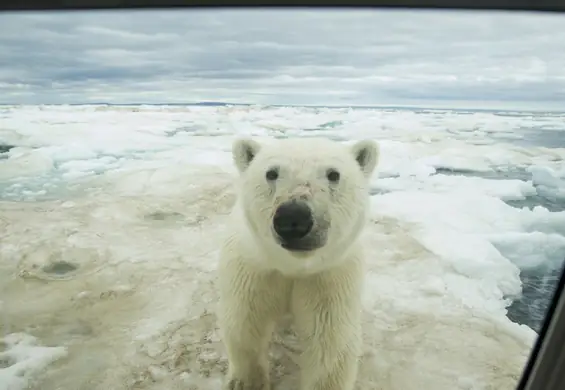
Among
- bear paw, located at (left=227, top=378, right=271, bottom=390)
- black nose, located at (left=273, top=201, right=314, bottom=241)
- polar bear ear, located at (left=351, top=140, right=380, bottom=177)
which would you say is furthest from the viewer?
bear paw, located at (left=227, top=378, right=271, bottom=390)

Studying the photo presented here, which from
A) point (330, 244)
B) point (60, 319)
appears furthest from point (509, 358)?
point (60, 319)

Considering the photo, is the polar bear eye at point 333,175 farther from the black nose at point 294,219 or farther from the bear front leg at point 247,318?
the bear front leg at point 247,318

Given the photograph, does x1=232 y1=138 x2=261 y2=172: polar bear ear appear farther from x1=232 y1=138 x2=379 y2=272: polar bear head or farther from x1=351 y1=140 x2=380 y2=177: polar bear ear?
x1=351 y1=140 x2=380 y2=177: polar bear ear

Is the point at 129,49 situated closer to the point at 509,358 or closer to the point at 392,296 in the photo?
the point at 392,296

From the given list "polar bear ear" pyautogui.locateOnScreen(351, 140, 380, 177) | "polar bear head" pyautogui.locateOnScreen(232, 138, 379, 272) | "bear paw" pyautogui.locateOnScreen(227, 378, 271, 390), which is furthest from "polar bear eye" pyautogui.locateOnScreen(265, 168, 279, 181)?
"bear paw" pyautogui.locateOnScreen(227, 378, 271, 390)

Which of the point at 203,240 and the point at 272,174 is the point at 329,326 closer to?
the point at 272,174
